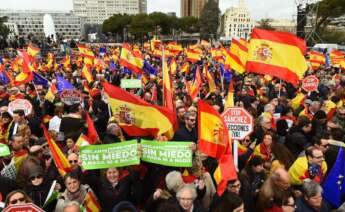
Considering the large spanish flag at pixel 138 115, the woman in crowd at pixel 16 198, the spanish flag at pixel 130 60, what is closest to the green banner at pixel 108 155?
the woman in crowd at pixel 16 198

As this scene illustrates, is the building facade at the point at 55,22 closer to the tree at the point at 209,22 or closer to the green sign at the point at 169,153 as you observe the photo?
the tree at the point at 209,22

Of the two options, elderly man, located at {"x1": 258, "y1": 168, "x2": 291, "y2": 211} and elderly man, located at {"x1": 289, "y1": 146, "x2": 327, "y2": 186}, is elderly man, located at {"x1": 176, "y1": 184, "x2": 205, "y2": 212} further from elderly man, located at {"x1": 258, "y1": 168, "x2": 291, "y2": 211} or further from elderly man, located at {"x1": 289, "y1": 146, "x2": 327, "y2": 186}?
elderly man, located at {"x1": 289, "y1": 146, "x2": 327, "y2": 186}

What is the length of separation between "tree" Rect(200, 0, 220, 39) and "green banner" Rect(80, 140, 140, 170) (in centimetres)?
7938

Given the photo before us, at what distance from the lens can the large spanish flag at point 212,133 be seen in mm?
4305

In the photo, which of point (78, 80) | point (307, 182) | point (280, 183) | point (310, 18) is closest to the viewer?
point (307, 182)

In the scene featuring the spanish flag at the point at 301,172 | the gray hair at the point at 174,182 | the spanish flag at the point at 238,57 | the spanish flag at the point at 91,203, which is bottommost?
the spanish flag at the point at 91,203

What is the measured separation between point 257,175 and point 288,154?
609 mm

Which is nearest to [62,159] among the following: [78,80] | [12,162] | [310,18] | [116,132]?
[12,162]

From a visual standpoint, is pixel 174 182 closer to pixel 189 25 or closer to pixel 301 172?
pixel 301 172

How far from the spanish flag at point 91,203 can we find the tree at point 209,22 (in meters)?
79.5

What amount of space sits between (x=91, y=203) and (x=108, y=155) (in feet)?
1.84

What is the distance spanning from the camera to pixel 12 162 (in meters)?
4.88

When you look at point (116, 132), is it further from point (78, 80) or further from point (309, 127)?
point (78, 80)

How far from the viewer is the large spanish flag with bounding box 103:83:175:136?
4.84m
